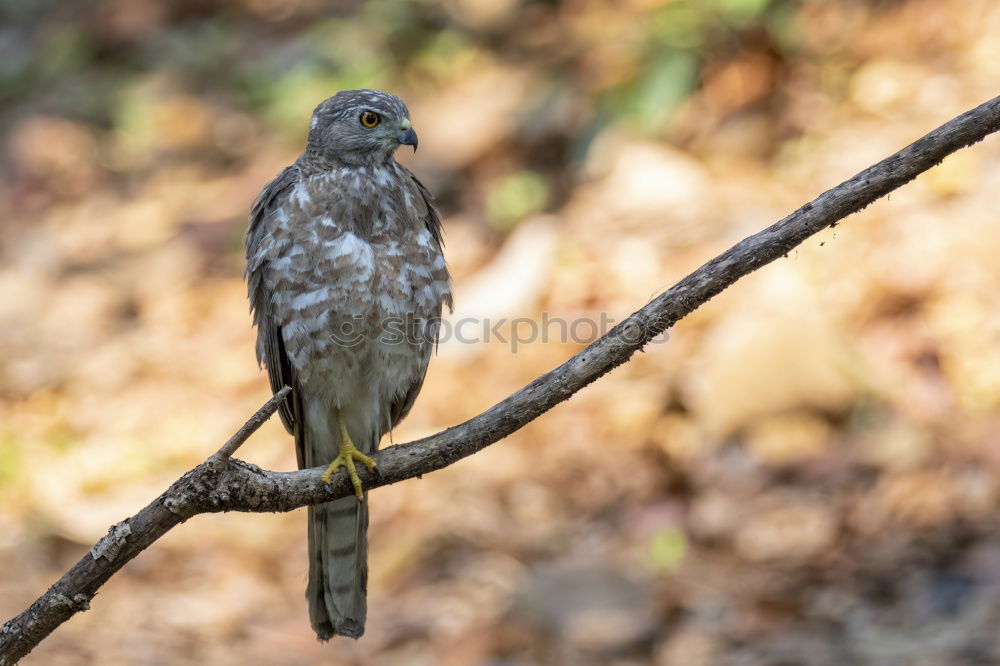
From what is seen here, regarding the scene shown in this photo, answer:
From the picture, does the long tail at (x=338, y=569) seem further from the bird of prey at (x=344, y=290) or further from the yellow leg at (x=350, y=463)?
the yellow leg at (x=350, y=463)

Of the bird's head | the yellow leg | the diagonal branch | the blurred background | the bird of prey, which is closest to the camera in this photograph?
the diagonal branch

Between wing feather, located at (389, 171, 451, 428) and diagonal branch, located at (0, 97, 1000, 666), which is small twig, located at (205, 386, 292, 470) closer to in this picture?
diagonal branch, located at (0, 97, 1000, 666)

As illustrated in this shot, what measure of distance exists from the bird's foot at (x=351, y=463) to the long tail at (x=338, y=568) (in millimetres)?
437

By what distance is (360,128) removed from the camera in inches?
179

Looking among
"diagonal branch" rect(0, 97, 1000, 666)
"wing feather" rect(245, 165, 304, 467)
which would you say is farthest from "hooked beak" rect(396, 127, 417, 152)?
"diagonal branch" rect(0, 97, 1000, 666)

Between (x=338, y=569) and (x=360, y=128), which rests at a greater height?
(x=360, y=128)

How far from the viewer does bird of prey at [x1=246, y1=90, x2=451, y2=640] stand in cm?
438

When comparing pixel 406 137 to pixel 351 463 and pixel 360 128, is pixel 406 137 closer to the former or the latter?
pixel 360 128

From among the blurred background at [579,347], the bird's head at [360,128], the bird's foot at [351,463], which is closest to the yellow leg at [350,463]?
the bird's foot at [351,463]

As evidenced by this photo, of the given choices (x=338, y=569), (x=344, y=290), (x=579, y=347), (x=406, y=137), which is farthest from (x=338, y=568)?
(x=579, y=347)

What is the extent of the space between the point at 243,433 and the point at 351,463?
0.93m

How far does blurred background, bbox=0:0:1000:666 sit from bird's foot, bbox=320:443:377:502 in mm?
2085

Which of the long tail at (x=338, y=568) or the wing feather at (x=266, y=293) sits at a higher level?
the wing feather at (x=266, y=293)

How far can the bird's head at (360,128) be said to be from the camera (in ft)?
14.9
